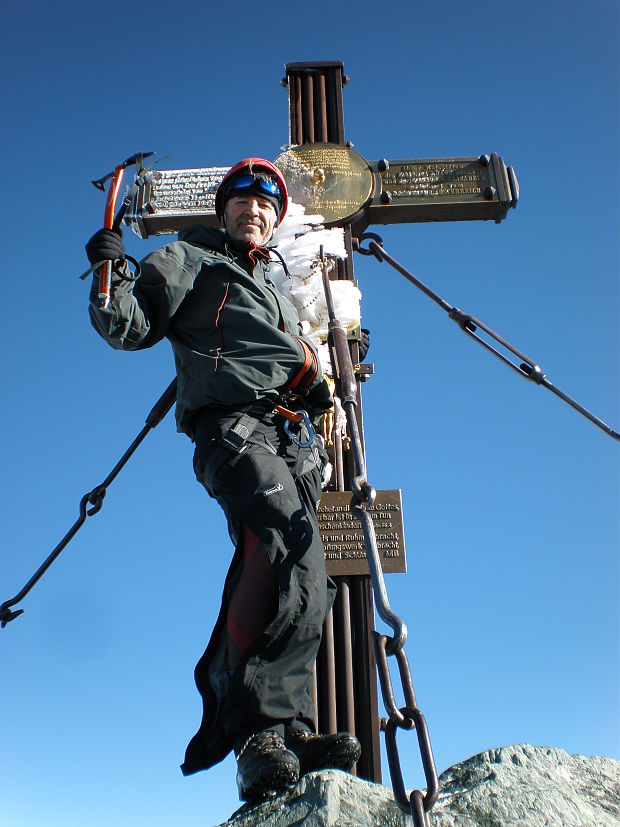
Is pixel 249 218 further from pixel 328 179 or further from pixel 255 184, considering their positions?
pixel 328 179

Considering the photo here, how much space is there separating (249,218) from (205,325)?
0.67m

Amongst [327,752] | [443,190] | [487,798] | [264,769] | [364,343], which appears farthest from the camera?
[443,190]

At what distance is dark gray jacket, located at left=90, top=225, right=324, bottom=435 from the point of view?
9.78ft

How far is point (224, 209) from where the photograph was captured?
3.83m

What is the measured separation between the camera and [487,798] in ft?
6.79

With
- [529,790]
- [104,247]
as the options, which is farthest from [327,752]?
[104,247]

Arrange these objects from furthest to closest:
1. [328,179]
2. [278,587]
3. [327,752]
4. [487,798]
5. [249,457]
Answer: [328,179]
[249,457]
[278,587]
[327,752]
[487,798]

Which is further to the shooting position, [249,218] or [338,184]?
[338,184]

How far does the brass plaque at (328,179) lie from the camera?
5445mm

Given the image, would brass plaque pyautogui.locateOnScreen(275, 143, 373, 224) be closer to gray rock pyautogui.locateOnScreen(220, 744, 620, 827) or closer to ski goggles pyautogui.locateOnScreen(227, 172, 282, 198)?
ski goggles pyautogui.locateOnScreen(227, 172, 282, 198)

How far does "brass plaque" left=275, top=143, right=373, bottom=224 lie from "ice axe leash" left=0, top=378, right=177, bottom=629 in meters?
1.87

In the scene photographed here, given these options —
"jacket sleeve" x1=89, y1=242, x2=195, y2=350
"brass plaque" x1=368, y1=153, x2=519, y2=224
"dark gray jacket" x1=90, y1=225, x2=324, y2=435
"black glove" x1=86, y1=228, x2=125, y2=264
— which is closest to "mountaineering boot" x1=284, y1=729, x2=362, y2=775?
"dark gray jacket" x1=90, y1=225, x2=324, y2=435

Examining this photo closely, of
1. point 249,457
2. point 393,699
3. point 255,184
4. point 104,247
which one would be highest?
point 255,184

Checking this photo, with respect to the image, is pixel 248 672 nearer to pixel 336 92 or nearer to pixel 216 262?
pixel 216 262
